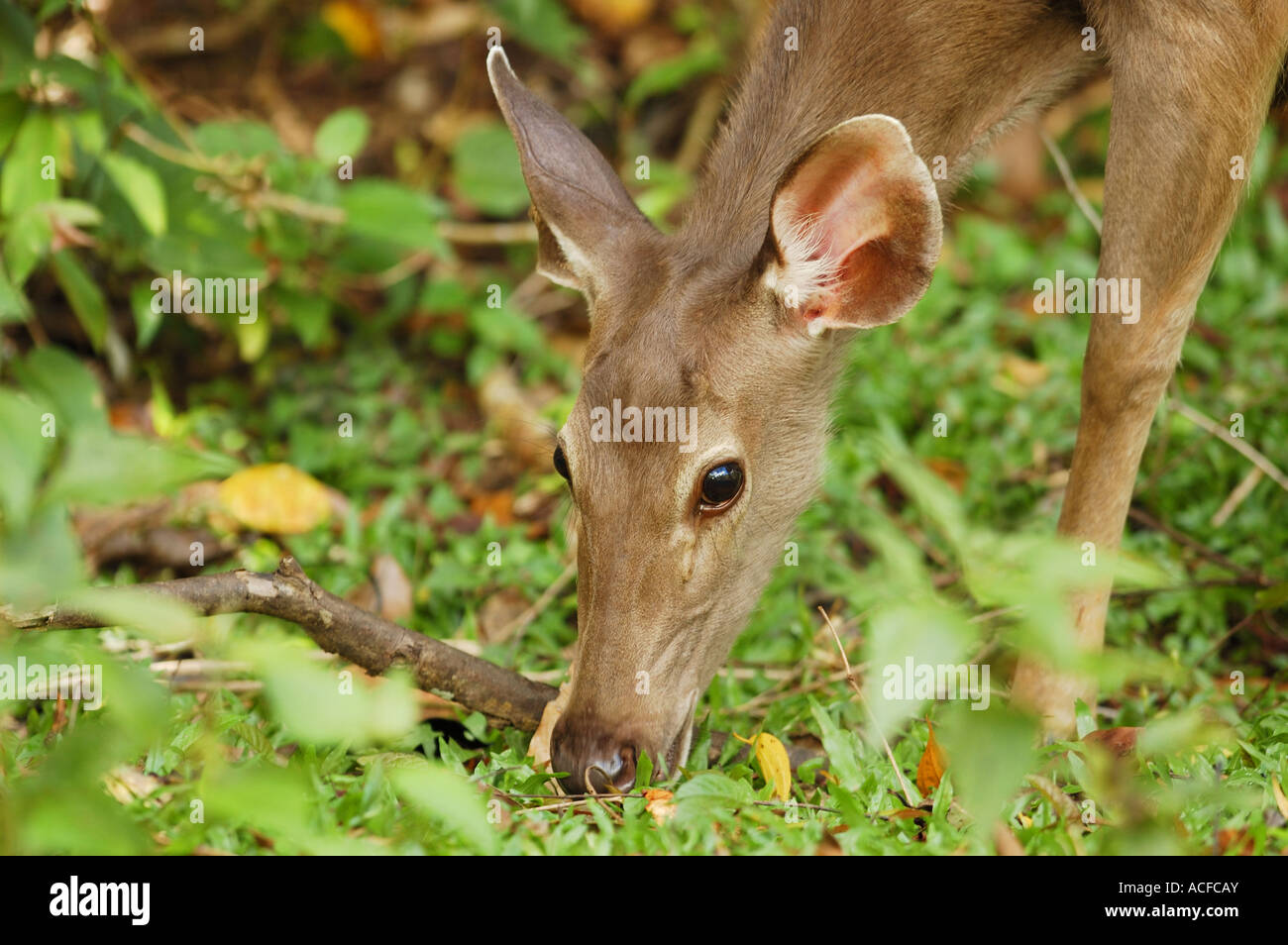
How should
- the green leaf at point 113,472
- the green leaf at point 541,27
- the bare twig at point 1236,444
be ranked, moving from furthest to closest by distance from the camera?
the green leaf at point 541,27
the bare twig at point 1236,444
the green leaf at point 113,472

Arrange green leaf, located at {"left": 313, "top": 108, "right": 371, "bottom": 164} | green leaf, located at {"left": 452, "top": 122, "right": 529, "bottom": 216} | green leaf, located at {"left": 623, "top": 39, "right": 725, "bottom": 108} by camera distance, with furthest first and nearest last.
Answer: green leaf, located at {"left": 623, "top": 39, "right": 725, "bottom": 108} → green leaf, located at {"left": 452, "top": 122, "right": 529, "bottom": 216} → green leaf, located at {"left": 313, "top": 108, "right": 371, "bottom": 164}

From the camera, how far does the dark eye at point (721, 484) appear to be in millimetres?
4371

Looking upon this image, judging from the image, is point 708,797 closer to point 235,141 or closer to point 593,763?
point 593,763

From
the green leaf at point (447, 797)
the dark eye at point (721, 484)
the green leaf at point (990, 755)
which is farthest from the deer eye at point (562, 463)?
the green leaf at point (990, 755)

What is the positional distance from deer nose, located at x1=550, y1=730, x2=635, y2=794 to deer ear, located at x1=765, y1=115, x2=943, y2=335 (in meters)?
1.55

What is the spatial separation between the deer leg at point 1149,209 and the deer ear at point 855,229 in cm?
83

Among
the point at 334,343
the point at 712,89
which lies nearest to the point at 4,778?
the point at 334,343

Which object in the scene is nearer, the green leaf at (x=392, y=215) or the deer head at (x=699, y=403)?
the deer head at (x=699, y=403)

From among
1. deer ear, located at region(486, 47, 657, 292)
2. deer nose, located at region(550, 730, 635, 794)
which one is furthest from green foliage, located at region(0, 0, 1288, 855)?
deer ear, located at region(486, 47, 657, 292)

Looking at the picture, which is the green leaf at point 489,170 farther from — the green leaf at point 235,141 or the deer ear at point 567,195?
the deer ear at point 567,195

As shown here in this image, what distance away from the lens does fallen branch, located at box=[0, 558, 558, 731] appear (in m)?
3.80

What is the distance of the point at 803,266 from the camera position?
4.52m

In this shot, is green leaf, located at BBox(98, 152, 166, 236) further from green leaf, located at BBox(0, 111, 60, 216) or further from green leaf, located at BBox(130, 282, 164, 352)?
green leaf, located at BBox(130, 282, 164, 352)

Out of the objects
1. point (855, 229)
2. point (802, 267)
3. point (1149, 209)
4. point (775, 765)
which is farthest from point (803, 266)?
point (775, 765)
